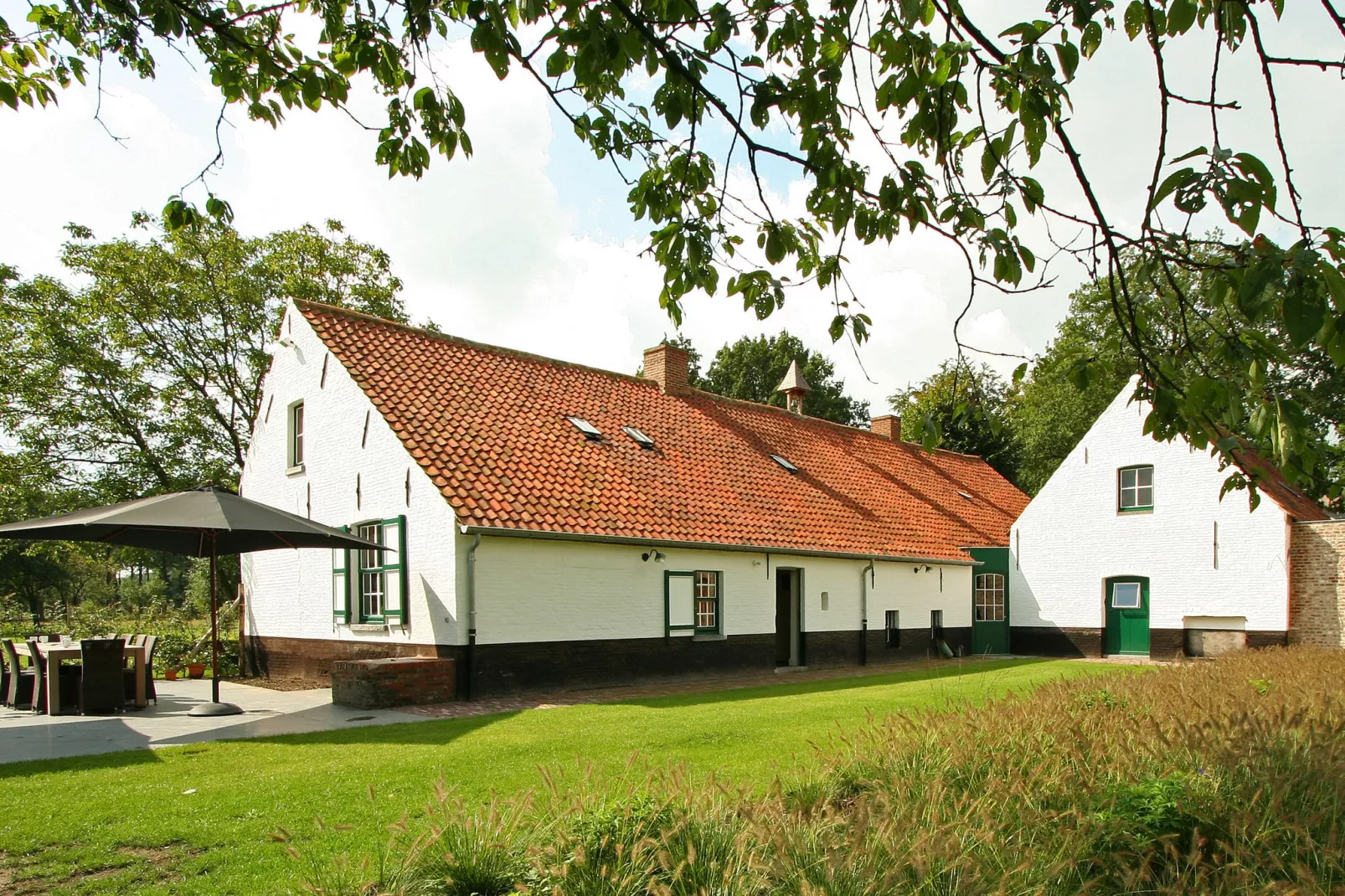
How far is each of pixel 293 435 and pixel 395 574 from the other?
513 centimetres

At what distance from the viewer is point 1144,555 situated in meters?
21.9

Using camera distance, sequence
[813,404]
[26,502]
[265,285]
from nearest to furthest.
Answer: [26,502]
[265,285]
[813,404]

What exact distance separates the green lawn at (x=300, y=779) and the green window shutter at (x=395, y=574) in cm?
383

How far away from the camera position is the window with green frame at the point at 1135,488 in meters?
22.0

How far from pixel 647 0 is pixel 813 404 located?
41010 millimetres

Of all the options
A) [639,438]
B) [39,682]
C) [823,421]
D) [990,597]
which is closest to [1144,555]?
[990,597]

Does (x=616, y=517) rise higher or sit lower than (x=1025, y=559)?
higher

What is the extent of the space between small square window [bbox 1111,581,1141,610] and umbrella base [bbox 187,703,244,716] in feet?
64.3

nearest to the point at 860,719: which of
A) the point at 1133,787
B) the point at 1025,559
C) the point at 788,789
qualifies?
the point at 788,789

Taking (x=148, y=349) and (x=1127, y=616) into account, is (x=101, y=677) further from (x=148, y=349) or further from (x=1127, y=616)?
(x=1127, y=616)

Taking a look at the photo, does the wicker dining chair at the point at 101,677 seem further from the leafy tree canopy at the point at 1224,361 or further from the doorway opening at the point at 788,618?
the leafy tree canopy at the point at 1224,361

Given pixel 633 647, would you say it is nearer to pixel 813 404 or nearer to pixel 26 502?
pixel 26 502

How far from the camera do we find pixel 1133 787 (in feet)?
13.8

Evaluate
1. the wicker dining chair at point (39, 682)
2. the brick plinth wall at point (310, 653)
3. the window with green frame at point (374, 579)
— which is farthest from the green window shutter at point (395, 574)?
the wicker dining chair at point (39, 682)
